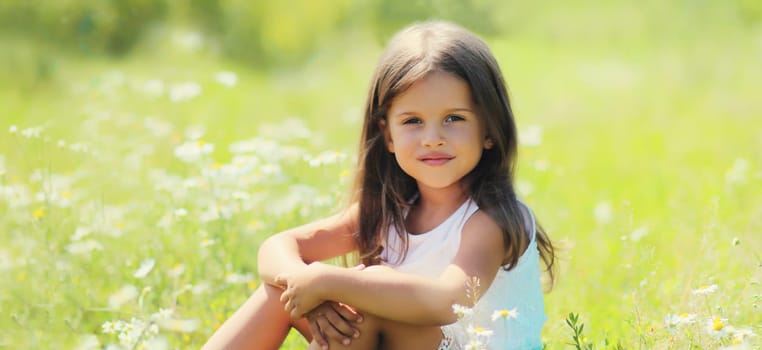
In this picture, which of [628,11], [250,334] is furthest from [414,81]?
[628,11]

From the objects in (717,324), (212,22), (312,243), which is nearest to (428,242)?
(312,243)

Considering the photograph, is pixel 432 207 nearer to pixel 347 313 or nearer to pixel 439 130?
pixel 439 130

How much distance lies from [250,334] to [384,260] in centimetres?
40

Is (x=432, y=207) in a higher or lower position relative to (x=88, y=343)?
higher

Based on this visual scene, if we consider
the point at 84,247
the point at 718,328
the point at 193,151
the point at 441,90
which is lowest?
the point at 84,247

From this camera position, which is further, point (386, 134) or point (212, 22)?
point (212, 22)

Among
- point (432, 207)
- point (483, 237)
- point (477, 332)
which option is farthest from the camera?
point (432, 207)

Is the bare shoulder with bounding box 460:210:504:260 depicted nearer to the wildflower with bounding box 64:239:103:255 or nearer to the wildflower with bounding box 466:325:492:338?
the wildflower with bounding box 466:325:492:338

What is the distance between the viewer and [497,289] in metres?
2.29

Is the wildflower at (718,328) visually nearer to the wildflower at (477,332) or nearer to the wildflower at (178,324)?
the wildflower at (477,332)

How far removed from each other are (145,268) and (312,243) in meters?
0.61

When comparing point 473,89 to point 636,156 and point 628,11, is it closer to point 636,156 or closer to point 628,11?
point 636,156

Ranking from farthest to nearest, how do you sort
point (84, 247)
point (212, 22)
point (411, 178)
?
1. point (212, 22)
2. point (84, 247)
3. point (411, 178)

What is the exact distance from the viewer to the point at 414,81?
229cm
